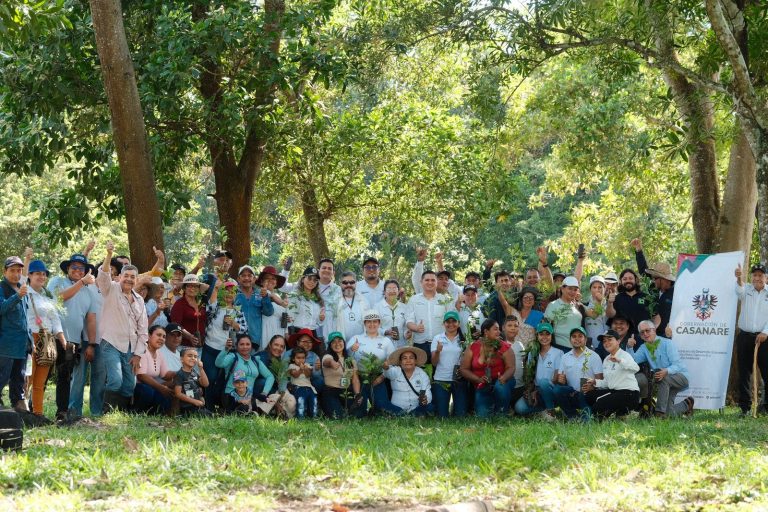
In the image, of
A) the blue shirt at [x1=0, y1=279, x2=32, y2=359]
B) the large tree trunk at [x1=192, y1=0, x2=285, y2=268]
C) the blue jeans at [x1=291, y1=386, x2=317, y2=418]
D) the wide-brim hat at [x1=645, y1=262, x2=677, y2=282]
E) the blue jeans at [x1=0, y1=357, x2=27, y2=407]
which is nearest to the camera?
the blue shirt at [x1=0, y1=279, x2=32, y2=359]

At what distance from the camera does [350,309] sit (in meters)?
14.1

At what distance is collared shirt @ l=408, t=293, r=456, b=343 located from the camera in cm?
1418

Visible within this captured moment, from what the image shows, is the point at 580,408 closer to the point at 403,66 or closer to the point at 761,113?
the point at 761,113

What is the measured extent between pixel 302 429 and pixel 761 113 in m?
7.02

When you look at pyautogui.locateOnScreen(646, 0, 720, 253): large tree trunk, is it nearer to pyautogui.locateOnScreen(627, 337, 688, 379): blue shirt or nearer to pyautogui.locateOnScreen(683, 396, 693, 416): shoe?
pyautogui.locateOnScreen(627, 337, 688, 379): blue shirt

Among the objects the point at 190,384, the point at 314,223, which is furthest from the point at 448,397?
the point at 314,223

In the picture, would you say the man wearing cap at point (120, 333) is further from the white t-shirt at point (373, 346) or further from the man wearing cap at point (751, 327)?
the man wearing cap at point (751, 327)

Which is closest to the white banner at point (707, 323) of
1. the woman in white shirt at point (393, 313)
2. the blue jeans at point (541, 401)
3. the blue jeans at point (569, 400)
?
the blue jeans at point (569, 400)

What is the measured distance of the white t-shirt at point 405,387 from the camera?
13.3m

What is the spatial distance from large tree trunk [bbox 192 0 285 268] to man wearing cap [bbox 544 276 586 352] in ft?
20.0

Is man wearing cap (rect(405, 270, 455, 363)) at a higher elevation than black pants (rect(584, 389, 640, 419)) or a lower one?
higher

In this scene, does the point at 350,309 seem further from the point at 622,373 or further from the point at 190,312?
the point at 622,373

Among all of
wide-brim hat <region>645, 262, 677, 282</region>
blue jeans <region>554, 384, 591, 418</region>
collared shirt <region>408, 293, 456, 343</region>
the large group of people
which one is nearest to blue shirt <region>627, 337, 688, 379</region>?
the large group of people

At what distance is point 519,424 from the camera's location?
1209 cm
